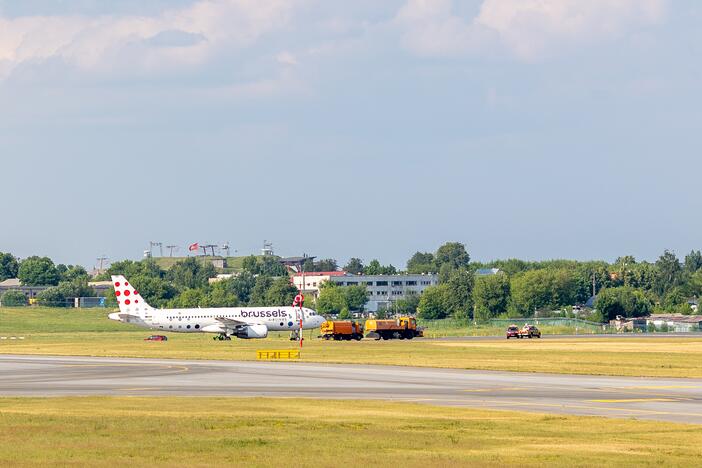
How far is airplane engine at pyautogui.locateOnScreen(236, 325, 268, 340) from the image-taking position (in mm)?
136875

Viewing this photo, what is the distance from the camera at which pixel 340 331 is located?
433 ft

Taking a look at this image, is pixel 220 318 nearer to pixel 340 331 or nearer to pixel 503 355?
pixel 340 331

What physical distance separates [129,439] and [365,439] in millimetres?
6518

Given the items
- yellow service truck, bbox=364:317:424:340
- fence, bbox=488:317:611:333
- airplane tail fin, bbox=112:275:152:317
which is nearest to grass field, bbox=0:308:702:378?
yellow service truck, bbox=364:317:424:340

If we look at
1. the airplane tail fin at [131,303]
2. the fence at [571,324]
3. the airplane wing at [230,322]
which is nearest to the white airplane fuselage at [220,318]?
the airplane wing at [230,322]

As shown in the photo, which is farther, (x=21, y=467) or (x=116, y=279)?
(x=116, y=279)

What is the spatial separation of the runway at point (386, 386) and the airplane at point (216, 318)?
6354 cm

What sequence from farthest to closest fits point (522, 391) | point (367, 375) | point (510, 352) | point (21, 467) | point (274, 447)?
point (510, 352) < point (367, 375) < point (522, 391) < point (274, 447) < point (21, 467)

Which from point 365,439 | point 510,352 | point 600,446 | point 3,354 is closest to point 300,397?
point 365,439

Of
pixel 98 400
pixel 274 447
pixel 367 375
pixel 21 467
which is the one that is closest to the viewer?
pixel 21 467

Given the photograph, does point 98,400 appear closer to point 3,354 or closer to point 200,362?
point 200,362

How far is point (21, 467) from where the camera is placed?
28.8 meters

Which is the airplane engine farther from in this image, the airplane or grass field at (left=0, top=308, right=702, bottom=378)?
grass field at (left=0, top=308, right=702, bottom=378)

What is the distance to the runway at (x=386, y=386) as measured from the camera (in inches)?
1818
